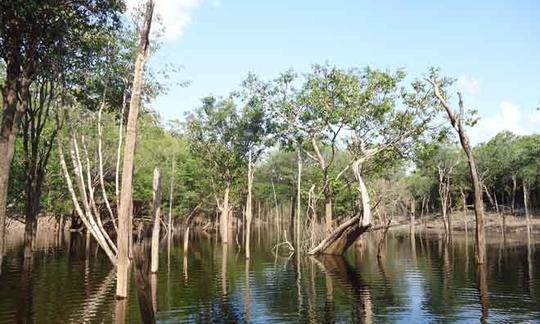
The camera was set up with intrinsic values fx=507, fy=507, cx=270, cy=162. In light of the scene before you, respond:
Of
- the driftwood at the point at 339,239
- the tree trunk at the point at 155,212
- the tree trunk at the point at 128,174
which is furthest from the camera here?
the driftwood at the point at 339,239

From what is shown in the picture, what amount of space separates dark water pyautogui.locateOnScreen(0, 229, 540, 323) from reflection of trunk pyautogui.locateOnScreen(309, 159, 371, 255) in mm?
1618

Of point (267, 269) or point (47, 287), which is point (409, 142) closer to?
point (267, 269)

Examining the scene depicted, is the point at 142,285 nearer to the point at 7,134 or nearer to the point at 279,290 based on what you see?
the point at 7,134

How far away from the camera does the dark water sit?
16703mm

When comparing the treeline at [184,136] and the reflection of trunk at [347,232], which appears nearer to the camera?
the treeline at [184,136]

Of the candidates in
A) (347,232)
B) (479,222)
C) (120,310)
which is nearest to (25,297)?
(120,310)

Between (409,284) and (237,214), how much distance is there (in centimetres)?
6728

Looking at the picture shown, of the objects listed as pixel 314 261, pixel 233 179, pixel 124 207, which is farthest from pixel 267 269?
pixel 233 179

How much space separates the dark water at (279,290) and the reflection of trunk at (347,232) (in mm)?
1618

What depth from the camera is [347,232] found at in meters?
36.9

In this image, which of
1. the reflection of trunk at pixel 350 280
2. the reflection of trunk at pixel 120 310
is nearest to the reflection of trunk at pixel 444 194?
the reflection of trunk at pixel 350 280

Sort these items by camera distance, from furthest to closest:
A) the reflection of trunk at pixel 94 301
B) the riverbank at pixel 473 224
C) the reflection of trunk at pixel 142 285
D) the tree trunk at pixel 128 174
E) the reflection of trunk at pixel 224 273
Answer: the riverbank at pixel 473 224 → the reflection of trunk at pixel 224 273 → the tree trunk at pixel 128 174 → the reflection of trunk at pixel 94 301 → the reflection of trunk at pixel 142 285

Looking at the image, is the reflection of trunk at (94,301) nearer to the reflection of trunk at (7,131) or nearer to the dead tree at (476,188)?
the reflection of trunk at (7,131)

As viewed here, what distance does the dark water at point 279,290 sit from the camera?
16703 mm
